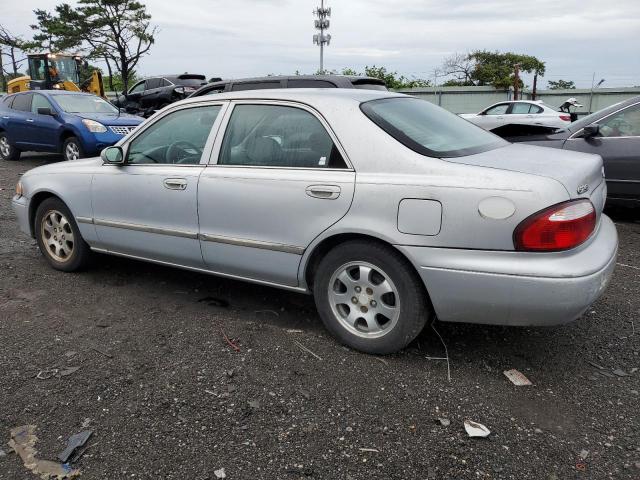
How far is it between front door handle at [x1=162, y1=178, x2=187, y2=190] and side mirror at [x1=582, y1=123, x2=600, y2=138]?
15.4ft

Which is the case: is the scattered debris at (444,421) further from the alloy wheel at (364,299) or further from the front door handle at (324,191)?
the front door handle at (324,191)

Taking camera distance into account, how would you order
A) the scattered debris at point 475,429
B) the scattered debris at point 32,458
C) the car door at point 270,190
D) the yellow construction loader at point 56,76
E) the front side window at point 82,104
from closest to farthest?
1. the scattered debris at point 32,458
2. the scattered debris at point 475,429
3. the car door at point 270,190
4. the front side window at point 82,104
5. the yellow construction loader at point 56,76

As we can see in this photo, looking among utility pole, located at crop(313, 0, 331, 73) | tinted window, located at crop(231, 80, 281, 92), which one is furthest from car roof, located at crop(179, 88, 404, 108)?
utility pole, located at crop(313, 0, 331, 73)

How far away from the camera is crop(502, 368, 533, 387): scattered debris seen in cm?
292

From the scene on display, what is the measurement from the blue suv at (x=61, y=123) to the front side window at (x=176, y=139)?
652 centimetres

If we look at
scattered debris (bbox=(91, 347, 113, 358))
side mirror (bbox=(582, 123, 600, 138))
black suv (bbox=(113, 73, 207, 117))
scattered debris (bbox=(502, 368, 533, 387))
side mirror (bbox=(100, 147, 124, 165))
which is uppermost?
black suv (bbox=(113, 73, 207, 117))

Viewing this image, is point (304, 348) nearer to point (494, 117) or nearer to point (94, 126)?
point (94, 126)

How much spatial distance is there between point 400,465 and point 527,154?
2.01 m

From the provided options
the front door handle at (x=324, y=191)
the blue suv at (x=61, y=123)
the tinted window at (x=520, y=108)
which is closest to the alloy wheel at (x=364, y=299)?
the front door handle at (x=324, y=191)

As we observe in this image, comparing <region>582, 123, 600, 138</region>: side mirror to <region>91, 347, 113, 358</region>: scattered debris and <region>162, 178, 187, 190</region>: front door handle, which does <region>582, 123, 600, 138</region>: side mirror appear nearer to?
<region>162, 178, 187, 190</region>: front door handle

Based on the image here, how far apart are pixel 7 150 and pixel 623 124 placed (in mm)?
12489

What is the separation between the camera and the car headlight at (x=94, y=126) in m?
10.1

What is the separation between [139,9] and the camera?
3559 cm

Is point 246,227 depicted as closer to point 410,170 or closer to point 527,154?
point 410,170
